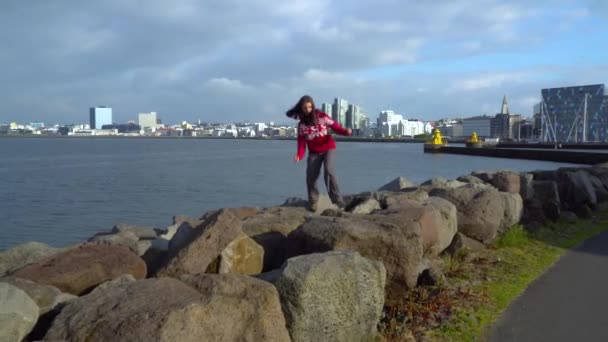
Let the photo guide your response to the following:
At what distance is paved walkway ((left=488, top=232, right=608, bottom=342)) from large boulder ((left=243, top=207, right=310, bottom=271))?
7.57 feet

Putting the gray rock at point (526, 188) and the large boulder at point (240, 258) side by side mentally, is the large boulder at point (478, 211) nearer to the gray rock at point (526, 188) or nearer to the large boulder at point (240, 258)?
the gray rock at point (526, 188)

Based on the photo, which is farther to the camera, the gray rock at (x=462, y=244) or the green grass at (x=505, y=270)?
the gray rock at (x=462, y=244)

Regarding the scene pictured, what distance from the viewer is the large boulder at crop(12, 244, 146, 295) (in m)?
5.21

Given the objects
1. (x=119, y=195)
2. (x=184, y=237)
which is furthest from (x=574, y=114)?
(x=184, y=237)

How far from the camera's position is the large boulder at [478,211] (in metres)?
8.41

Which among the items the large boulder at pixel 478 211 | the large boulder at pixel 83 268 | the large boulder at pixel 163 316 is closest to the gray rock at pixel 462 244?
the large boulder at pixel 478 211

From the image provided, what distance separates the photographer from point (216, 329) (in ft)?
11.8

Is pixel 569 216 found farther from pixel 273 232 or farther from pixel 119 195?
pixel 119 195

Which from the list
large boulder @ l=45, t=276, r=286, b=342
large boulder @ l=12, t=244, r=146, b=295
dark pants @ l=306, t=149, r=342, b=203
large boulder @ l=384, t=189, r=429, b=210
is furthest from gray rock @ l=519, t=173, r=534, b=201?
large boulder @ l=45, t=276, r=286, b=342

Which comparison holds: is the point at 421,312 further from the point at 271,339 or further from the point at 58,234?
the point at 58,234

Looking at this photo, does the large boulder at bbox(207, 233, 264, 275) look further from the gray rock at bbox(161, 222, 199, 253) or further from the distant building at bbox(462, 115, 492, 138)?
the distant building at bbox(462, 115, 492, 138)

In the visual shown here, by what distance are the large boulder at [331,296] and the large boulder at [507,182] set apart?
23.5ft

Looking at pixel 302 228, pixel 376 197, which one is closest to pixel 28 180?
pixel 376 197

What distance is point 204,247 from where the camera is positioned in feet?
17.7
